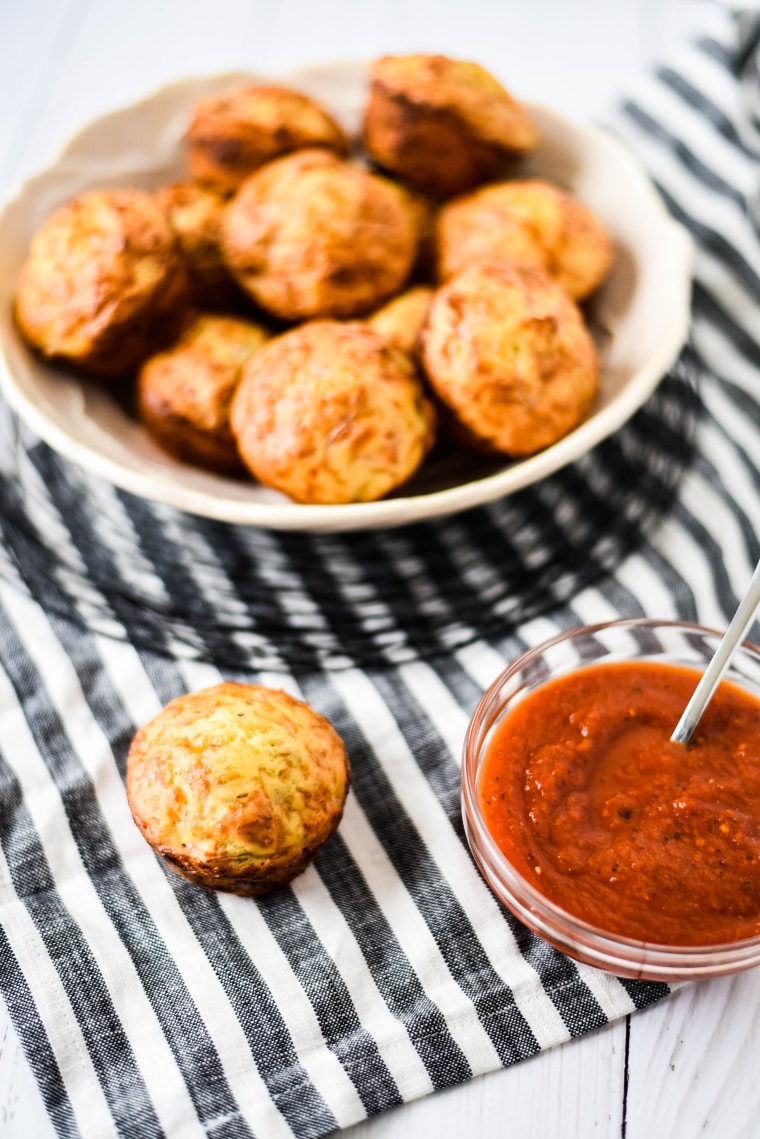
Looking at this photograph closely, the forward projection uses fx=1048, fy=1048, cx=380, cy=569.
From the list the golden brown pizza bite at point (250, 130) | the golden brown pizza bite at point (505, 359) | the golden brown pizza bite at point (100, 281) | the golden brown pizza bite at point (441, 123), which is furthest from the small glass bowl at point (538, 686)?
the golden brown pizza bite at point (250, 130)

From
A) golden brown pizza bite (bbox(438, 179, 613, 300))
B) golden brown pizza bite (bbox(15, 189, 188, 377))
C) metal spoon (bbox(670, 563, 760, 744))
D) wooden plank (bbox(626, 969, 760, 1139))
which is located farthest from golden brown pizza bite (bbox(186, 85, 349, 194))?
wooden plank (bbox(626, 969, 760, 1139))

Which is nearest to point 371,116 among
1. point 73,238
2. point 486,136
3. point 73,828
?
point 486,136

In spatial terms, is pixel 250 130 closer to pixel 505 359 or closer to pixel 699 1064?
pixel 505 359

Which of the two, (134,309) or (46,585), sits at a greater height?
(134,309)

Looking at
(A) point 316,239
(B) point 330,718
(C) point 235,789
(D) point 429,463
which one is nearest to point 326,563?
(D) point 429,463

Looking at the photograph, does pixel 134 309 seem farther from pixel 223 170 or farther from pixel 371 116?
pixel 371 116

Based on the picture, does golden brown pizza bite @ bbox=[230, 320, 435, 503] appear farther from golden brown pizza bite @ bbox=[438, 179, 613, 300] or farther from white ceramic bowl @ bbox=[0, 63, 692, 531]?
golden brown pizza bite @ bbox=[438, 179, 613, 300]
